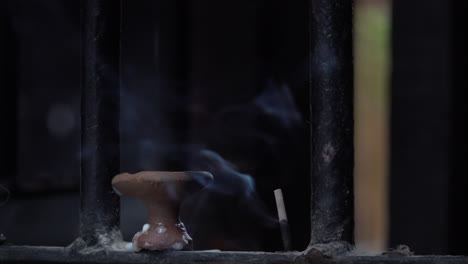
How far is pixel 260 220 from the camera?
545cm

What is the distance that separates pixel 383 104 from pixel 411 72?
37cm

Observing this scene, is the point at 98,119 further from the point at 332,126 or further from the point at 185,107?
the point at 185,107

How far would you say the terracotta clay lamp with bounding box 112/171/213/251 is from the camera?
1773 mm

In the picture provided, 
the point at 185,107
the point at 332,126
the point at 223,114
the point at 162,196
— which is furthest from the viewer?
the point at 223,114

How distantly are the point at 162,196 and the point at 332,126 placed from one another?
457 mm

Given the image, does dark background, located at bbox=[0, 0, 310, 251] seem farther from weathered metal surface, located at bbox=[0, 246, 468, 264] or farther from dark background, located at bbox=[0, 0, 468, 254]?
weathered metal surface, located at bbox=[0, 246, 468, 264]

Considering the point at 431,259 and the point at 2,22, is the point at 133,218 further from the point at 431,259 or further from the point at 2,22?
the point at 431,259

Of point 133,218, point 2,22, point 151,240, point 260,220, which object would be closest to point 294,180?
point 260,220

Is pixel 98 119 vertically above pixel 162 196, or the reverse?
pixel 98 119

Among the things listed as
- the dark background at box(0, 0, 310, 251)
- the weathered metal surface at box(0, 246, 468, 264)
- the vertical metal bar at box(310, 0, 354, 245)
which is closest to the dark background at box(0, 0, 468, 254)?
the dark background at box(0, 0, 310, 251)

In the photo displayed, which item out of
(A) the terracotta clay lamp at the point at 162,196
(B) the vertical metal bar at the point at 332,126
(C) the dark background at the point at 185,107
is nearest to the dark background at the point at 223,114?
(C) the dark background at the point at 185,107

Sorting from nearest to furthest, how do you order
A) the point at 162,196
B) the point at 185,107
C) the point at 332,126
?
the point at 332,126 < the point at 162,196 < the point at 185,107

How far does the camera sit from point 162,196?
1826 mm

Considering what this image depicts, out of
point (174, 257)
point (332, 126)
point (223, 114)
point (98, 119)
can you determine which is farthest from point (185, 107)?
point (332, 126)
